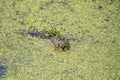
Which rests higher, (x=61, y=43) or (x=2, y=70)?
(x=61, y=43)

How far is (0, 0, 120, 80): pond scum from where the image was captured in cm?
236

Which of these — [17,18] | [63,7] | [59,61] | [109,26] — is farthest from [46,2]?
[59,61]

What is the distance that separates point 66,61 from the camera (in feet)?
8.00

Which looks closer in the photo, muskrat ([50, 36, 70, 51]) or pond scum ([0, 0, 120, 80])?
pond scum ([0, 0, 120, 80])

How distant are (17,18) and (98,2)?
769mm

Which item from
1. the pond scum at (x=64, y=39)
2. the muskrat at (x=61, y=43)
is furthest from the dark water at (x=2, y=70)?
the muskrat at (x=61, y=43)

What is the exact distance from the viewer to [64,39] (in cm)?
261

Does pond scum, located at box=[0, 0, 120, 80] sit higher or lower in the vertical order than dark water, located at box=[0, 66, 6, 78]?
higher

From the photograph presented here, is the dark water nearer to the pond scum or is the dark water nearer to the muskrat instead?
the pond scum

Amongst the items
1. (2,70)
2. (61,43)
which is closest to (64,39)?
(61,43)

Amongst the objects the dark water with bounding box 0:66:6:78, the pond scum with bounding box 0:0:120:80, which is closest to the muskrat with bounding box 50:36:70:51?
the pond scum with bounding box 0:0:120:80

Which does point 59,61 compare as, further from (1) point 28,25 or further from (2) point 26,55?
(1) point 28,25

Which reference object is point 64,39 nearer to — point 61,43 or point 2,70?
point 61,43

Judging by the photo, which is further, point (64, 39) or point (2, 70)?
point (64, 39)
